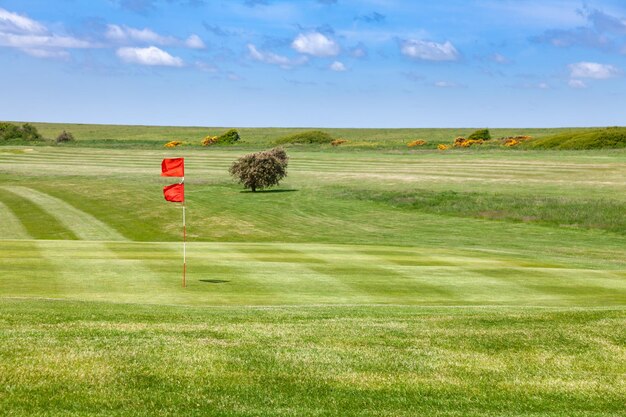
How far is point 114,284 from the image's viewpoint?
24109 mm

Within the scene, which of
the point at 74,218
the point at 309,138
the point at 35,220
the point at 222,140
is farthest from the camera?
the point at 309,138

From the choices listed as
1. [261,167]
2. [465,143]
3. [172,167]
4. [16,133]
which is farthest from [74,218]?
[16,133]

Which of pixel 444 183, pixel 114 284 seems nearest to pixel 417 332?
pixel 114 284

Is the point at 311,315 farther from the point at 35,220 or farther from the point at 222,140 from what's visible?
the point at 222,140

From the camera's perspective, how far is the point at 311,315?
60.2 feet

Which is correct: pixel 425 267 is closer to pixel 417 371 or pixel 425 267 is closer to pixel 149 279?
pixel 149 279

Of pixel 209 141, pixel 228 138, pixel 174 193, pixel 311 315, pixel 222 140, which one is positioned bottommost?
pixel 209 141

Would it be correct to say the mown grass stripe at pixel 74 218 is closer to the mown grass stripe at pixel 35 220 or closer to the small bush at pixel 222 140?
the mown grass stripe at pixel 35 220

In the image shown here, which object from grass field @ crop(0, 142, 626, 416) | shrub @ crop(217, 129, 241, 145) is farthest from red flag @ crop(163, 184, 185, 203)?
shrub @ crop(217, 129, 241, 145)

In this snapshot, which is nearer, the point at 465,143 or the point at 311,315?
the point at 311,315

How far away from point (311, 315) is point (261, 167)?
53.7 metres

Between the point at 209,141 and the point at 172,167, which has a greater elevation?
the point at 172,167

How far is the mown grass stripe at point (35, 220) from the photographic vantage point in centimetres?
4527

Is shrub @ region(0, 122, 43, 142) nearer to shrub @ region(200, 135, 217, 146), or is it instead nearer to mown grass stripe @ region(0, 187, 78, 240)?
shrub @ region(200, 135, 217, 146)
